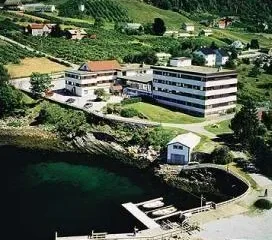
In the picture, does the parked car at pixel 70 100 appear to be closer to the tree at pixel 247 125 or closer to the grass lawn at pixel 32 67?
the grass lawn at pixel 32 67

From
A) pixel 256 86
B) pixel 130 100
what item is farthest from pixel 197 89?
pixel 256 86

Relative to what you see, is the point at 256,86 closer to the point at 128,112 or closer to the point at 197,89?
the point at 197,89

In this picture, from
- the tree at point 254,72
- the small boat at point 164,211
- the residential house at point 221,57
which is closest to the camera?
the small boat at point 164,211

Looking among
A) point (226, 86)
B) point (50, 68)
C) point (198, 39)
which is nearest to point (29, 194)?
point (226, 86)

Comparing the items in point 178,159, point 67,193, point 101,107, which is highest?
point 101,107

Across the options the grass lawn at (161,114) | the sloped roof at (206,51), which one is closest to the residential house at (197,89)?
the grass lawn at (161,114)
